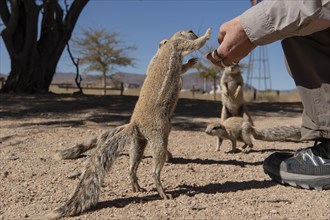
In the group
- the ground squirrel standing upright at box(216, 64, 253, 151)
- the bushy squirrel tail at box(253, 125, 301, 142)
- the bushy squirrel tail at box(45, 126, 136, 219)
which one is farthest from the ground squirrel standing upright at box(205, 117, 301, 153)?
the bushy squirrel tail at box(45, 126, 136, 219)

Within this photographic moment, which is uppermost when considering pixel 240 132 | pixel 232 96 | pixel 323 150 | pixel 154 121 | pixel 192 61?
pixel 192 61

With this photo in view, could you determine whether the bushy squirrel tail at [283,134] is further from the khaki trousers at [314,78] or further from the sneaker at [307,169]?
the khaki trousers at [314,78]

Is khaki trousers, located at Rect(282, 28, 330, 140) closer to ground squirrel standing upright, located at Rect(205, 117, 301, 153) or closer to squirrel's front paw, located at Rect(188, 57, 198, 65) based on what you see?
squirrel's front paw, located at Rect(188, 57, 198, 65)

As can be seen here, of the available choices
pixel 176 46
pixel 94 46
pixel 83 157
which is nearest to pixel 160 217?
pixel 176 46

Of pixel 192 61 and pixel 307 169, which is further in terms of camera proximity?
pixel 192 61

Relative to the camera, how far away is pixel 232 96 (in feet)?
25.4

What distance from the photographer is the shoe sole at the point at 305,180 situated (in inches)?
137

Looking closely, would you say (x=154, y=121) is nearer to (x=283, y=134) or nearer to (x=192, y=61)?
(x=192, y=61)

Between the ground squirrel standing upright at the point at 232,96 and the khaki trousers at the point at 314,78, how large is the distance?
3.90 m

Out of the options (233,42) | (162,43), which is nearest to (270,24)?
(233,42)

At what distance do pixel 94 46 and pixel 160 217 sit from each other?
40.2m

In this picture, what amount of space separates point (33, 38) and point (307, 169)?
1420cm

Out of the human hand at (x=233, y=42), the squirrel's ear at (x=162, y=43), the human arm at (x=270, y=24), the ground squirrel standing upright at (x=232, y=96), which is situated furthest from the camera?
the ground squirrel standing upright at (x=232, y=96)

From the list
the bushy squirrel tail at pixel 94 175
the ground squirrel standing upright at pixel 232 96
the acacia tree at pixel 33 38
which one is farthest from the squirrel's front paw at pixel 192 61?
the acacia tree at pixel 33 38
